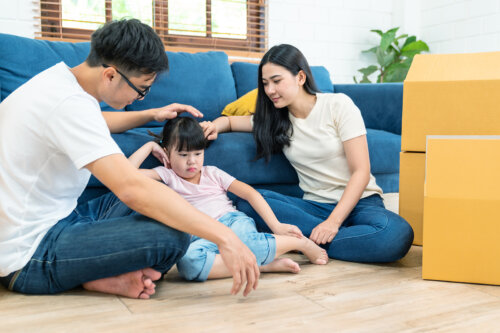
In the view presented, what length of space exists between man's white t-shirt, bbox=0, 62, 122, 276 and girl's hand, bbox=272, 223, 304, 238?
24.9 inches

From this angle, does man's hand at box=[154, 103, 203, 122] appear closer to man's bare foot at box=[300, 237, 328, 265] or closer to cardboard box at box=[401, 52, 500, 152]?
man's bare foot at box=[300, 237, 328, 265]

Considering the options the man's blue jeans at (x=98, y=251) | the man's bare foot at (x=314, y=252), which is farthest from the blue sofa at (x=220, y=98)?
the man's blue jeans at (x=98, y=251)

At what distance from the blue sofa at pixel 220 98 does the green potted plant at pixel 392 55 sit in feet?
3.66

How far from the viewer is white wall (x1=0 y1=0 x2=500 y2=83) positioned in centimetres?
365

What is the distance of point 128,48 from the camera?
3.52ft

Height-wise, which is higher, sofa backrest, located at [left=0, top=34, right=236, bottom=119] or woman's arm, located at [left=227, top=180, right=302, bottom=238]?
sofa backrest, located at [left=0, top=34, right=236, bottom=119]

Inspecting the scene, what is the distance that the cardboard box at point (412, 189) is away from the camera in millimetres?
1570

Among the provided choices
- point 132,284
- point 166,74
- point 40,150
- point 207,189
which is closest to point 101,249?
point 132,284

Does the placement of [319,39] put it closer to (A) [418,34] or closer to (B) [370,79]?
(B) [370,79]

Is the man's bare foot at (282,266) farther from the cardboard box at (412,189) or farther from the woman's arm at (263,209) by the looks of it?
the cardboard box at (412,189)

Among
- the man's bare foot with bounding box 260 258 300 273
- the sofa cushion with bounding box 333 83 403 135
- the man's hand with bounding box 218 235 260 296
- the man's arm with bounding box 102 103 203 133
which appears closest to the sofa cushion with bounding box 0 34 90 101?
the man's arm with bounding box 102 103 203 133

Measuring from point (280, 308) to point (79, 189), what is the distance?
57 centimetres

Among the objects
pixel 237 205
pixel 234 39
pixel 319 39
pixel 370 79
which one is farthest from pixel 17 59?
pixel 370 79

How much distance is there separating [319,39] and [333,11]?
0.88ft
